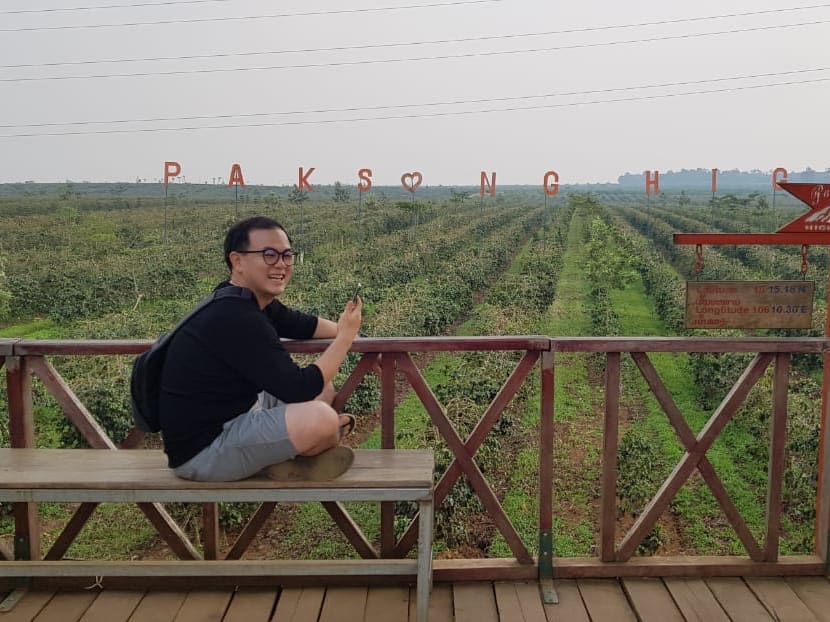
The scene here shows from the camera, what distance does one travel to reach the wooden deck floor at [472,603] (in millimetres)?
2775

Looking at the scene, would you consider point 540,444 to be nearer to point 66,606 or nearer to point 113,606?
point 113,606

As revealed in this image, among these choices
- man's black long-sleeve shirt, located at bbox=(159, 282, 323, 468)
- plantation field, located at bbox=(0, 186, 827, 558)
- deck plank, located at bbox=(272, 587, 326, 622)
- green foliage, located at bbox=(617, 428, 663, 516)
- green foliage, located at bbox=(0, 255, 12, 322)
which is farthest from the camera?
green foliage, located at bbox=(0, 255, 12, 322)

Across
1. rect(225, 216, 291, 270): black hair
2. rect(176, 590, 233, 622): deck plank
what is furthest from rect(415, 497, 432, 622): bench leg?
rect(225, 216, 291, 270): black hair

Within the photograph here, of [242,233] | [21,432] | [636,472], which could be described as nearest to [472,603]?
[242,233]

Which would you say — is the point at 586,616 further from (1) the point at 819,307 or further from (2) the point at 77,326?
(2) the point at 77,326

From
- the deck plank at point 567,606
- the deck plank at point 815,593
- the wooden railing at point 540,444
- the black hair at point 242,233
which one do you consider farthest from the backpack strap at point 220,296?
the deck plank at point 815,593

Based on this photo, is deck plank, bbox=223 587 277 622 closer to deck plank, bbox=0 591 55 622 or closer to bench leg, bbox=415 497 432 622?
bench leg, bbox=415 497 432 622

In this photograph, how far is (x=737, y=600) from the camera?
2.90 metres

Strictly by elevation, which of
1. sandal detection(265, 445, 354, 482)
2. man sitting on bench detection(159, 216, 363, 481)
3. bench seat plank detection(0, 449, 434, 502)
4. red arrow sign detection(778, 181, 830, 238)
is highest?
red arrow sign detection(778, 181, 830, 238)

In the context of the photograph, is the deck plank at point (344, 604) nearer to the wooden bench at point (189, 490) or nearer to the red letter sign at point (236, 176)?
the wooden bench at point (189, 490)

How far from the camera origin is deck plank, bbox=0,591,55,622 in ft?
9.16

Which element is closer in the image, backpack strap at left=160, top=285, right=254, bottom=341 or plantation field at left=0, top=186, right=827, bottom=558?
backpack strap at left=160, top=285, right=254, bottom=341

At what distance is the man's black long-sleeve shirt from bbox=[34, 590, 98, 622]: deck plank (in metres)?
0.73

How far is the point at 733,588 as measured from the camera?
2.99 metres
